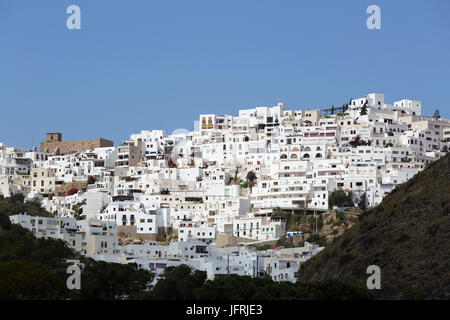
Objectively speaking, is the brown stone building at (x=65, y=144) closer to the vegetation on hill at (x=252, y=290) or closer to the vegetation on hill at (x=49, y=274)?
the vegetation on hill at (x=49, y=274)

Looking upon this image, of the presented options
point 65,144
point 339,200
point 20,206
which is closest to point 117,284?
point 339,200

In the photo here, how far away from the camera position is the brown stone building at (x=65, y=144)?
12375 cm

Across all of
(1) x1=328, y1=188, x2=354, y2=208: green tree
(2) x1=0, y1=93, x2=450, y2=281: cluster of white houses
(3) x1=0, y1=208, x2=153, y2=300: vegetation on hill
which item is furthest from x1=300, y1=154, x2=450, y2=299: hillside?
(1) x1=328, y1=188, x2=354, y2=208: green tree

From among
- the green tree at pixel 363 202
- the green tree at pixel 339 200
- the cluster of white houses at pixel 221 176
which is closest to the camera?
the cluster of white houses at pixel 221 176

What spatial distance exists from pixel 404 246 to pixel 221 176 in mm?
42372

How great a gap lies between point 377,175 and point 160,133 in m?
29.8

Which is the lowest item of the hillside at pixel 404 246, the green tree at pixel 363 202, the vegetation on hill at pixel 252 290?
the vegetation on hill at pixel 252 290

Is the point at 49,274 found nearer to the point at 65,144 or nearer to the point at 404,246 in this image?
the point at 404,246

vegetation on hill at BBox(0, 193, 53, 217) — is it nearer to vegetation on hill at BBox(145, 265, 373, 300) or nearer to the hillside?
the hillside

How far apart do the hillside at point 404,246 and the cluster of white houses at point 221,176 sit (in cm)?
606

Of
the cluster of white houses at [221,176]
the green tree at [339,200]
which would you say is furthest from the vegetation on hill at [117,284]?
the green tree at [339,200]

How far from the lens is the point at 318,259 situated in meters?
68.6

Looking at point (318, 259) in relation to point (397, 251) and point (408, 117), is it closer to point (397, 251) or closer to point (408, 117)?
point (397, 251)
